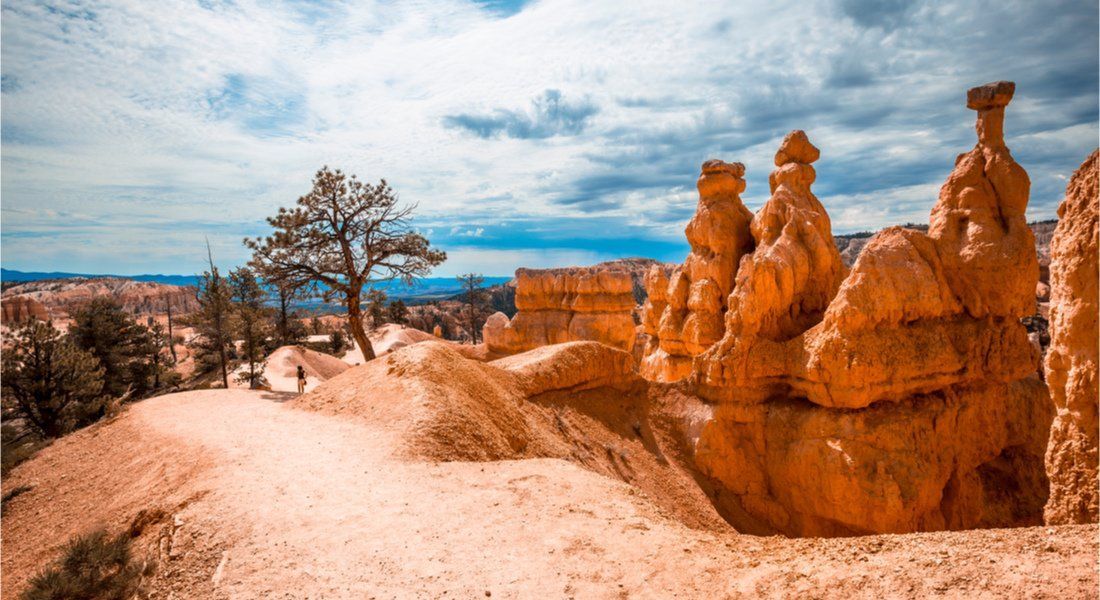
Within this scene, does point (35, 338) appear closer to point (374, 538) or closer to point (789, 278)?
point (374, 538)

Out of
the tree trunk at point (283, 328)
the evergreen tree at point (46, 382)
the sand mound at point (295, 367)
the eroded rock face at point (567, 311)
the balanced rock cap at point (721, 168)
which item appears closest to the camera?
the evergreen tree at point (46, 382)

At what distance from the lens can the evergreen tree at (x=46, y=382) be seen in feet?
53.9

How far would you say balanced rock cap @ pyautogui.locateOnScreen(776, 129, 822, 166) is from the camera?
1748 cm

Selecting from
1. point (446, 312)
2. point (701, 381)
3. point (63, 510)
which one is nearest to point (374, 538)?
point (63, 510)

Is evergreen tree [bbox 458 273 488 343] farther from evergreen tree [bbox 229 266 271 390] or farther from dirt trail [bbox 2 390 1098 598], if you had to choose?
dirt trail [bbox 2 390 1098 598]

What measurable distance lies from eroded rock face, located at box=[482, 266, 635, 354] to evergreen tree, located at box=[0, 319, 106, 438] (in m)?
18.8

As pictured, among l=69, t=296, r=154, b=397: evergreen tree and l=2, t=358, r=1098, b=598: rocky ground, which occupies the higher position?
l=69, t=296, r=154, b=397: evergreen tree

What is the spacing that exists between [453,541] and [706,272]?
47.6 ft

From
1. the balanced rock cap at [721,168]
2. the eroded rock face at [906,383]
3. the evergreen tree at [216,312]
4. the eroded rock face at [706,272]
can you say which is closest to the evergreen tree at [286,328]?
the evergreen tree at [216,312]

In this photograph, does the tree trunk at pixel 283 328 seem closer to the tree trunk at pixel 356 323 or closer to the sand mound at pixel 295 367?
the sand mound at pixel 295 367

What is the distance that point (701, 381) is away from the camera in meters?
15.7

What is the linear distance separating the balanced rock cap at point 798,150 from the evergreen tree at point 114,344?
25454 mm

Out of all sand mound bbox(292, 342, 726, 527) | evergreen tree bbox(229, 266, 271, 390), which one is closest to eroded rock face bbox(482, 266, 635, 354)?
evergreen tree bbox(229, 266, 271, 390)

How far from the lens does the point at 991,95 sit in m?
12.9
